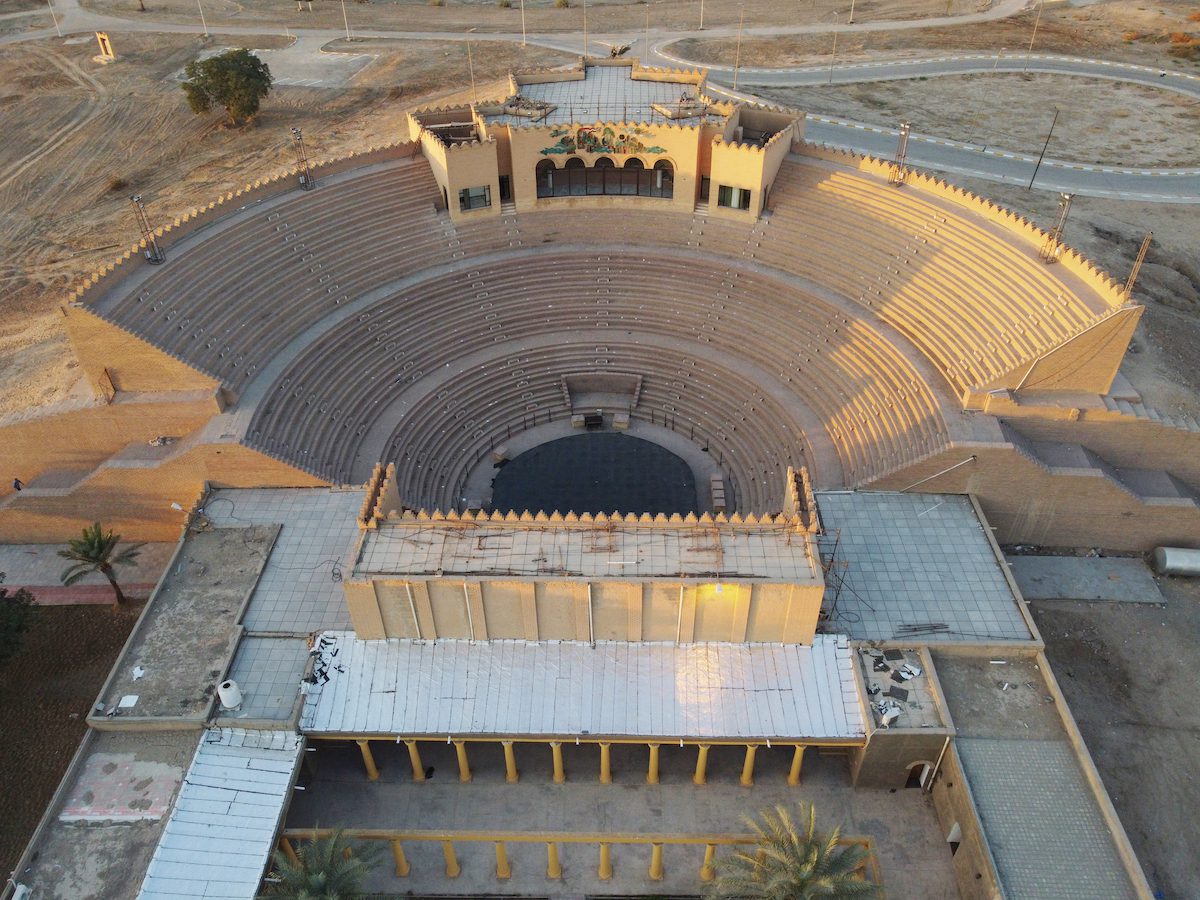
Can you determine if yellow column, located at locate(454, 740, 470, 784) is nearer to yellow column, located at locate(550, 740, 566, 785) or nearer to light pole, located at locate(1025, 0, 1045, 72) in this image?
yellow column, located at locate(550, 740, 566, 785)

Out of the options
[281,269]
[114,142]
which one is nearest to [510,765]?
[281,269]

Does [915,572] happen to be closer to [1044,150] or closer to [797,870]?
[797,870]

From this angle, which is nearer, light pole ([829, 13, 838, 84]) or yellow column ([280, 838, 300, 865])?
yellow column ([280, 838, 300, 865])

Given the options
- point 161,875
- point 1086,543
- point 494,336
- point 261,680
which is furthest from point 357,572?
point 1086,543

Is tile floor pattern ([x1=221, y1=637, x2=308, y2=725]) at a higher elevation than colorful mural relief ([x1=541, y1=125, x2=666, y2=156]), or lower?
lower

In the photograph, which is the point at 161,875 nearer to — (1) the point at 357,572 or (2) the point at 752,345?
(1) the point at 357,572

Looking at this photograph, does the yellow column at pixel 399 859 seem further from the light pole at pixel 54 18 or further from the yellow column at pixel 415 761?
the light pole at pixel 54 18

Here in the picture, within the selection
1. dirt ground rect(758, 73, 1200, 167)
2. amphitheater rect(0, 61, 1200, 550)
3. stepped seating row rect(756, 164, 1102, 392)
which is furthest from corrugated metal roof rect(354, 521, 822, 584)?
dirt ground rect(758, 73, 1200, 167)
